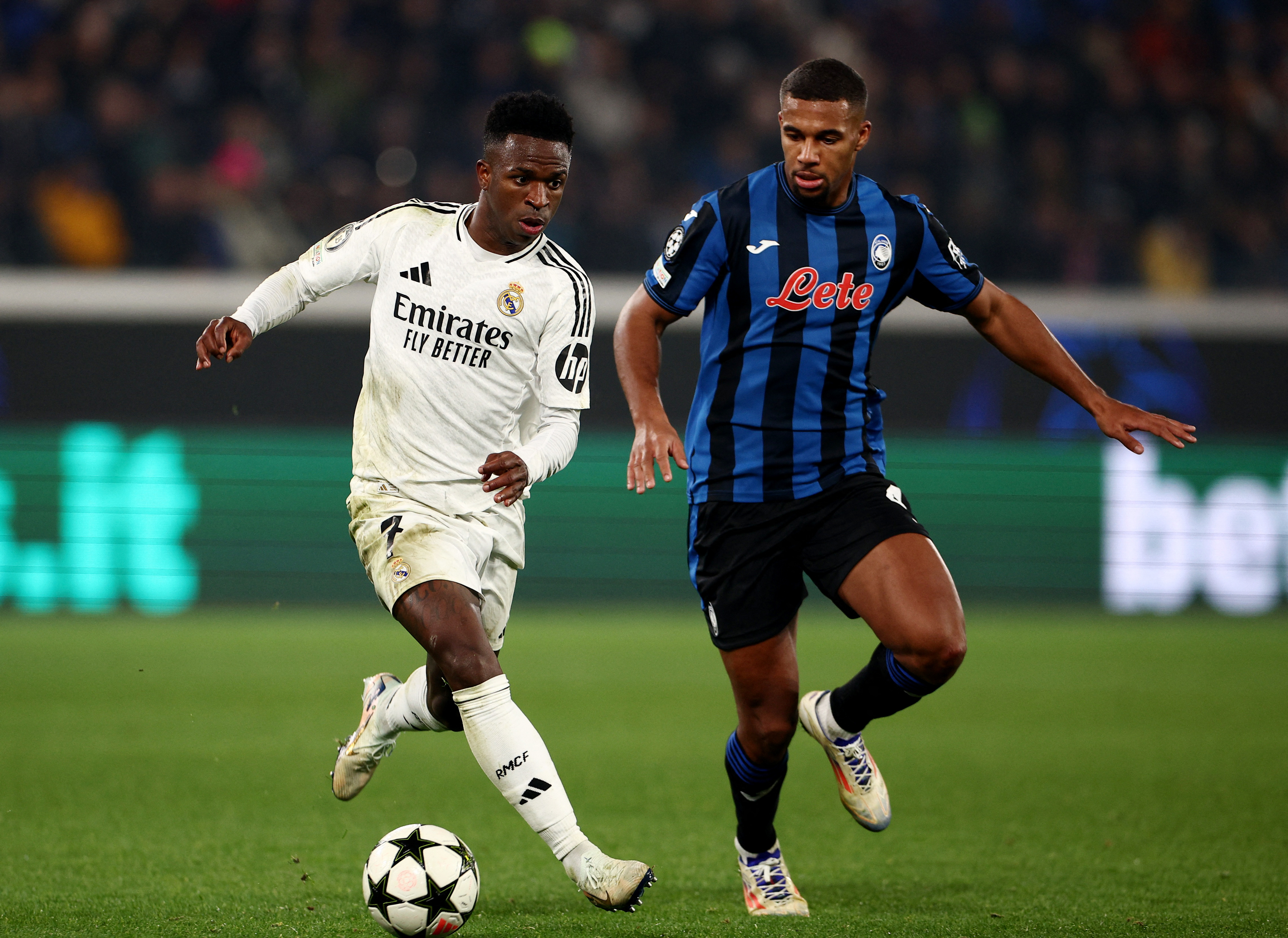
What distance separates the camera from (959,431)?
12.1 meters

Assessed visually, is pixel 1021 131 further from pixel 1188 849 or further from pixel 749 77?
pixel 1188 849

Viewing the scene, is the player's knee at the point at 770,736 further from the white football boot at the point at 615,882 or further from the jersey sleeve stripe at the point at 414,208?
the jersey sleeve stripe at the point at 414,208

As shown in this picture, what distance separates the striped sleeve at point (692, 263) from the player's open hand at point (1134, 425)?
3.93 feet

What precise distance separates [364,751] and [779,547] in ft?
5.49

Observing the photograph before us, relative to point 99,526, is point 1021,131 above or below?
above

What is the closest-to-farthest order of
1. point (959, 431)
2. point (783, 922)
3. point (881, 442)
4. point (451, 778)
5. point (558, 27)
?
1. point (783, 922)
2. point (881, 442)
3. point (451, 778)
4. point (959, 431)
5. point (558, 27)

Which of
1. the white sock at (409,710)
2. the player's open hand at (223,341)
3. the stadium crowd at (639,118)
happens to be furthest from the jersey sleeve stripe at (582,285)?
the stadium crowd at (639,118)

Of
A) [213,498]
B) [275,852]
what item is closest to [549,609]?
[213,498]

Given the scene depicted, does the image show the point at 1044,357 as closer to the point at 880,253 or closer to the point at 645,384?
the point at 880,253

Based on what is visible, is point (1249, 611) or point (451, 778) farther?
point (1249, 611)

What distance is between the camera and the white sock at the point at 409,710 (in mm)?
4895

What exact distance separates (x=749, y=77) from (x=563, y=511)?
14.3ft

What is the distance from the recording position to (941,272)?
179 inches

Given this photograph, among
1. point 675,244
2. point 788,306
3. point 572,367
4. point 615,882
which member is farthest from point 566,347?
point 615,882
